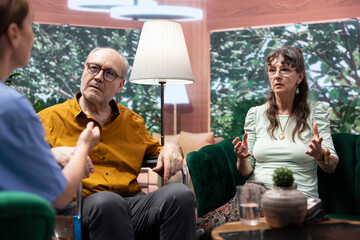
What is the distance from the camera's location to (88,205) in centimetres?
183

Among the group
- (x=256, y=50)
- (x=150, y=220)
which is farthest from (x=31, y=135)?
(x=256, y=50)

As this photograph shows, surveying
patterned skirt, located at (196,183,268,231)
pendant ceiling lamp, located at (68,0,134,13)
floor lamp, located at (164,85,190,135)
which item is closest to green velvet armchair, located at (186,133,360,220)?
patterned skirt, located at (196,183,268,231)

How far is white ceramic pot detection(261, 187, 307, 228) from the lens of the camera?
61.8 inches

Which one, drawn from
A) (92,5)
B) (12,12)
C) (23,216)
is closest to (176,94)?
(92,5)

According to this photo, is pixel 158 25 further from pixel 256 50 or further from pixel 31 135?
pixel 256 50

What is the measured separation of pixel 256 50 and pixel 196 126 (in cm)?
145

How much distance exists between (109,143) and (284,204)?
3.40 ft

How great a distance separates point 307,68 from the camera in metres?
5.81

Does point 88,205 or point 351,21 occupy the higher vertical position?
point 351,21

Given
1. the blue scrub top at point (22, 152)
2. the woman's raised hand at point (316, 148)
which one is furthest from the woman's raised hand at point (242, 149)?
the blue scrub top at point (22, 152)

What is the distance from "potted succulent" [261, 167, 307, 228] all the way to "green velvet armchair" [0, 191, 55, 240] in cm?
96

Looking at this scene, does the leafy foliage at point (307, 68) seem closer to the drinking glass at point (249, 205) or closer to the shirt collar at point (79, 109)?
the shirt collar at point (79, 109)

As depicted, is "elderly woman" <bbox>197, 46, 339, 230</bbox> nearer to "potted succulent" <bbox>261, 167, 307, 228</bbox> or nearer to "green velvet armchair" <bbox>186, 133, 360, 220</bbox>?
"green velvet armchair" <bbox>186, 133, 360, 220</bbox>

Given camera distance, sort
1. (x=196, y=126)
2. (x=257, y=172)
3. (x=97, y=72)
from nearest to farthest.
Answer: (x=97, y=72)
(x=257, y=172)
(x=196, y=126)
